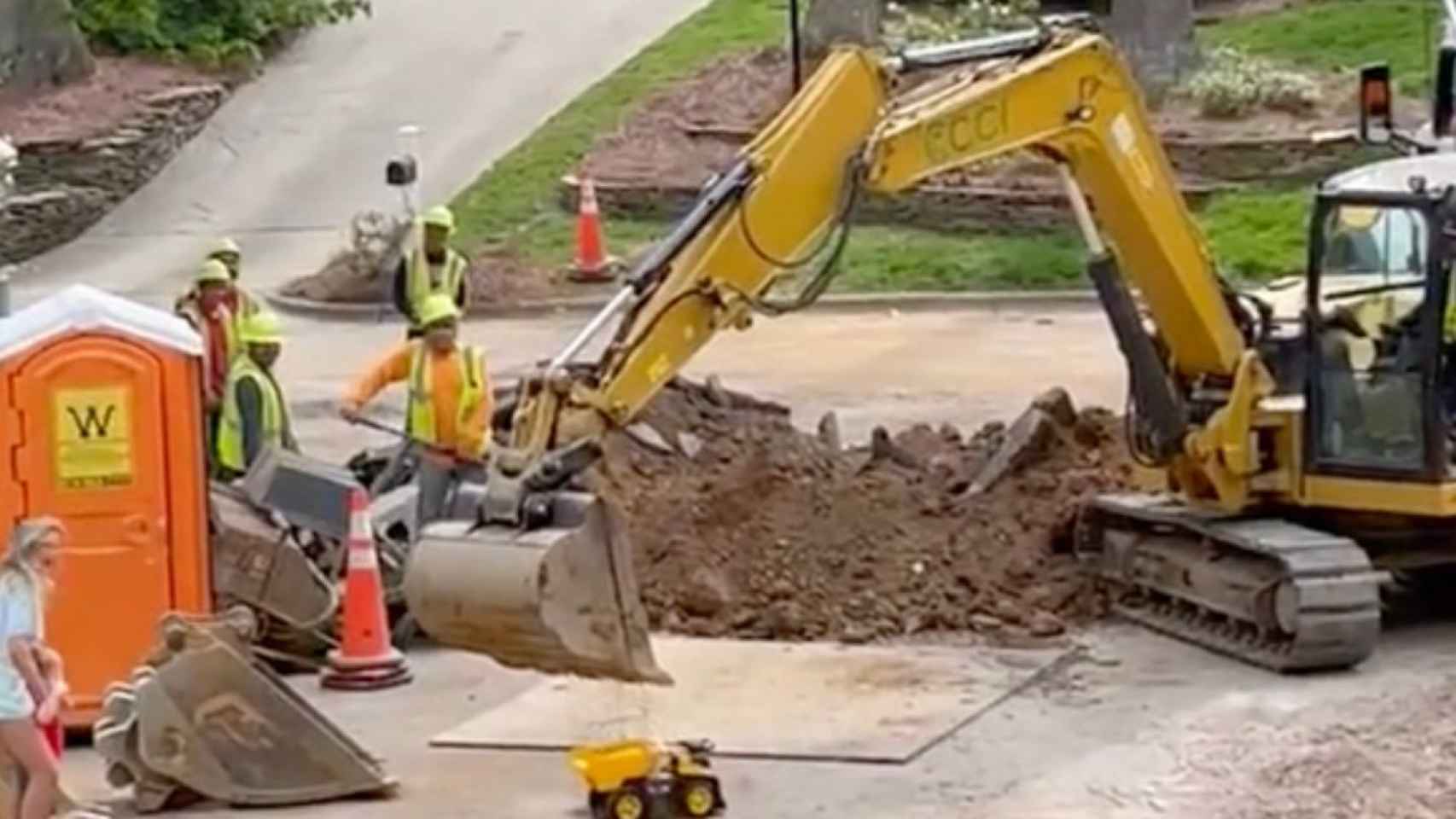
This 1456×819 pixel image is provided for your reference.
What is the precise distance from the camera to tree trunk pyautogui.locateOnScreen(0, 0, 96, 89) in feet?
116

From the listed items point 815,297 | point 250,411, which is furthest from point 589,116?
point 815,297

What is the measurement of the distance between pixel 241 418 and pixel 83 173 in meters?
17.7

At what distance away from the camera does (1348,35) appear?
34.7 metres

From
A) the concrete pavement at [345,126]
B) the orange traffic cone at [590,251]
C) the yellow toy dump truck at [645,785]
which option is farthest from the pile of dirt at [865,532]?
the concrete pavement at [345,126]

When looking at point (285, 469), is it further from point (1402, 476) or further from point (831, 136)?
point (1402, 476)

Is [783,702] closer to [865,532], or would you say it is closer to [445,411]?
[865,532]

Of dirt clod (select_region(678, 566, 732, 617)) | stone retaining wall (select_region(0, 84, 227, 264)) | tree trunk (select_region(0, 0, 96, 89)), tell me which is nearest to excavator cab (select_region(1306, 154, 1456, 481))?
dirt clod (select_region(678, 566, 732, 617))

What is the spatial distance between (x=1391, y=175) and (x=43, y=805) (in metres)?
6.74

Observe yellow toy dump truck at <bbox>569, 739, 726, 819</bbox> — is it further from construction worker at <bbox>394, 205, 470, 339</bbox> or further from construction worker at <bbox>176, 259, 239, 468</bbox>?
construction worker at <bbox>394, 205, 470, 339</bbox>

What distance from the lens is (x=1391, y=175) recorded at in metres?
16.1

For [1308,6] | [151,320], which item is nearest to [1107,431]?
[151,320]

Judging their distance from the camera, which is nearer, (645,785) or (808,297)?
(645,785)

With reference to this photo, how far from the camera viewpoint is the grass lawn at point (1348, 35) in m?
33.1

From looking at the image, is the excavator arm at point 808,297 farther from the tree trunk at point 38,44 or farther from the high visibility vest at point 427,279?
the tree trunk at point 38,44
